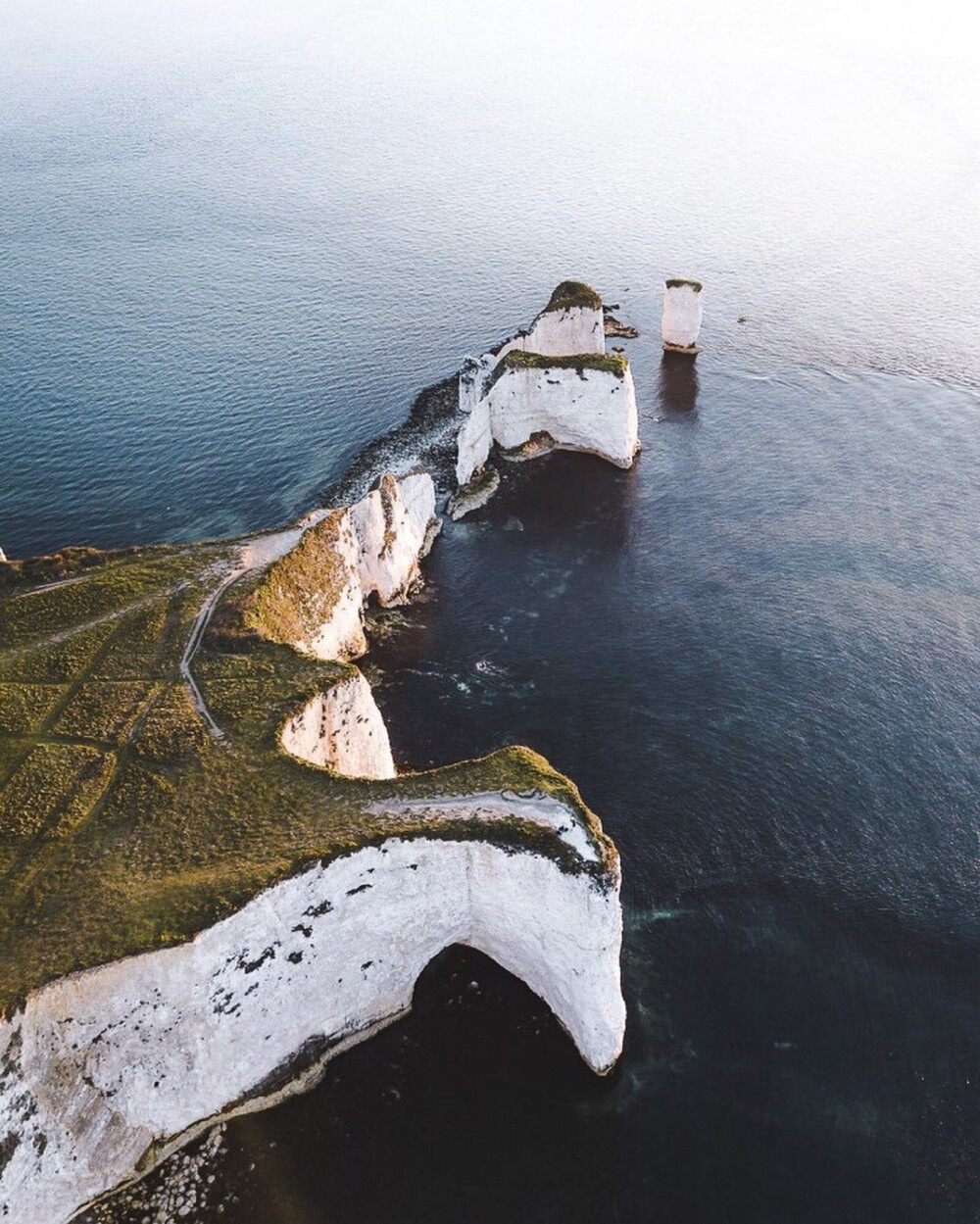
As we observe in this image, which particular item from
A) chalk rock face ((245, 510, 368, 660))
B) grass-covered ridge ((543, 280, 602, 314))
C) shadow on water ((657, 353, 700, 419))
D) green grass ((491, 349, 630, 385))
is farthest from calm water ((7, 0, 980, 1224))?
grass-covered ridge ((543, 280, 602, 314))

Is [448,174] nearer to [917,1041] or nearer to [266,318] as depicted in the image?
Result: [266,318]

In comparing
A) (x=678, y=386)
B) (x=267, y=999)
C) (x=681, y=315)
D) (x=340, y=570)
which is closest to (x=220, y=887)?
(x=267, y=999)

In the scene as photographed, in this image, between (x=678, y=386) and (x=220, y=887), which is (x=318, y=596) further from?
(x=678, y=386)

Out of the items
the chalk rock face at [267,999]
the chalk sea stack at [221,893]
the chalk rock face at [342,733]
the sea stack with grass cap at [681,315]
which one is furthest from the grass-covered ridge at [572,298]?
the chalk rock face at [267,999]

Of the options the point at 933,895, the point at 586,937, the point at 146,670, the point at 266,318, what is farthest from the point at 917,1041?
the point at 266,318

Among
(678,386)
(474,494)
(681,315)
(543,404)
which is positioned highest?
(681,315)
